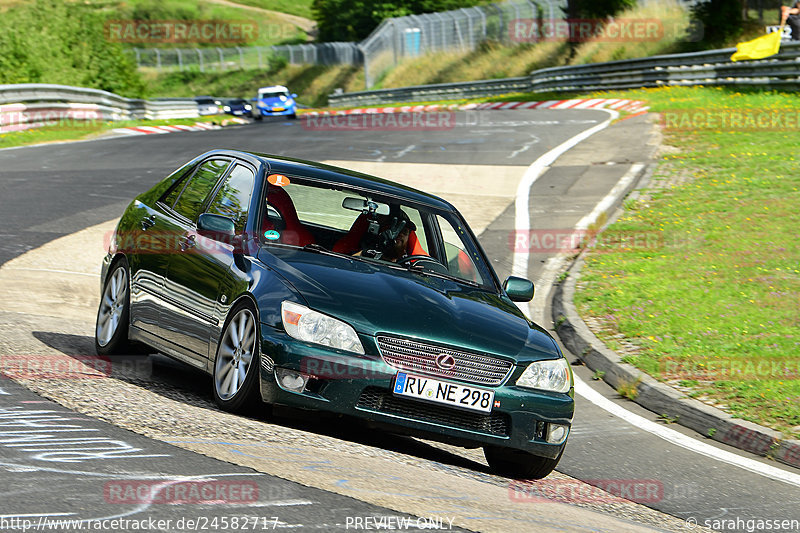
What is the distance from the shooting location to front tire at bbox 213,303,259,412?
245 inches

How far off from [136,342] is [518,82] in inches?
1461

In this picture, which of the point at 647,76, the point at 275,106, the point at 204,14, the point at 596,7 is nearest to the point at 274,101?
the point at 275,106

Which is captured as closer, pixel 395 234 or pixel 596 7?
pixel 395 234

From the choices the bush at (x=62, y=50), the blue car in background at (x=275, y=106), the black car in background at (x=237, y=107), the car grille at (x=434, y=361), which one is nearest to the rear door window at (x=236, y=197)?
the car grille at (x=434, y=361)

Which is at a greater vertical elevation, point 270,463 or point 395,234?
point 395,234

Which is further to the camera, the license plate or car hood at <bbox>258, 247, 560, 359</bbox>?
car hood at <bbox>258, 247, 560, 359</bbox>

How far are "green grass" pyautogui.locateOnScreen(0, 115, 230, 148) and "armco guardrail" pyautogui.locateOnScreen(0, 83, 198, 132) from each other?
18cm

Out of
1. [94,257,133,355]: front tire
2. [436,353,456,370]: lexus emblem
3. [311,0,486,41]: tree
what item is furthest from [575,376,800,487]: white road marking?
[311,0,486,41]: tree

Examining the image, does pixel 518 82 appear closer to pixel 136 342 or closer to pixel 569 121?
pixel 569 121

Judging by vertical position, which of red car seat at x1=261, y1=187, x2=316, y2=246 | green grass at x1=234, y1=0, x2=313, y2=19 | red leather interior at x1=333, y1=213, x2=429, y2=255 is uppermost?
green grass at x1=234, y1=0, x2=313, y2=19

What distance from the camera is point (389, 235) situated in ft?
24.8

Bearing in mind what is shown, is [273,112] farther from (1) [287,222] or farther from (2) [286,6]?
(2) [286,6]

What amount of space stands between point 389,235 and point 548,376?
1.68m

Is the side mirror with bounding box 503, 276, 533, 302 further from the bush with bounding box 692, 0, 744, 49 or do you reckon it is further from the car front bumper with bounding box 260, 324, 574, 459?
the bush with bounding box 692, 0, 744, 49
